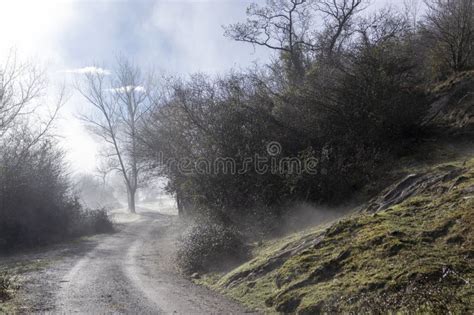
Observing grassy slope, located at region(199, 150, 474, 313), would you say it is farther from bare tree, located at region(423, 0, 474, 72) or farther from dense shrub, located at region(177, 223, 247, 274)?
bare tree, located at region(423, 0, 474, 72)

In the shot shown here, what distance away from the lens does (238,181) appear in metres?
18.7

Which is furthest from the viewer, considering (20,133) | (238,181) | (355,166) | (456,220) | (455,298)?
(20,133)

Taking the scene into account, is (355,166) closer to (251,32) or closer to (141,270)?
(141,270)

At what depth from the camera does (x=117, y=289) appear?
1078 centimetres

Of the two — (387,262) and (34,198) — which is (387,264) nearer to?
(387,262)

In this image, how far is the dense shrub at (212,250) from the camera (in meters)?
13.7

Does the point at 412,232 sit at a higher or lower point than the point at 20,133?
lower

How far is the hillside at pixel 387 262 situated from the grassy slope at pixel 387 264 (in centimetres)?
1

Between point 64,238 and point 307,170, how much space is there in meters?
16.8

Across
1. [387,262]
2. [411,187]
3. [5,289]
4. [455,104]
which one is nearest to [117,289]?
[5,289]

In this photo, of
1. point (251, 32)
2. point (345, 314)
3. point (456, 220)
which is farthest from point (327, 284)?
point (251, 32)

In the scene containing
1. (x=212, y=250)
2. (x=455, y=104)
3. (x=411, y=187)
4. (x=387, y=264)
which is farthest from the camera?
(x=455, y=104)

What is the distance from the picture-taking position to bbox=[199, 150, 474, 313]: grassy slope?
5.98m

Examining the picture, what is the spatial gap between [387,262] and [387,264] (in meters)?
0.07
